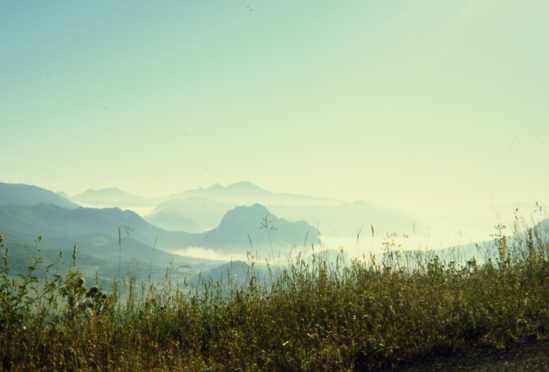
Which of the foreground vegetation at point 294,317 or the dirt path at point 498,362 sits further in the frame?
the foreground vegetation at point 294,317

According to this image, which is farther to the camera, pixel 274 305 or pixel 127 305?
pixel 127 305

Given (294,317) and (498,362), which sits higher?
(294,317)

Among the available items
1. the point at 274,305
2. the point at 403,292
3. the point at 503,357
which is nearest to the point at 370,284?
the point at 403,292

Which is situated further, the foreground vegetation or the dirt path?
the foreground vegetation

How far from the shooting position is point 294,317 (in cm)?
803

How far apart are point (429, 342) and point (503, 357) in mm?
902

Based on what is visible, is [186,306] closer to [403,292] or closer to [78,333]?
[78,333]

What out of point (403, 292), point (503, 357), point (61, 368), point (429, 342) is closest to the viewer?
point (503, 357)

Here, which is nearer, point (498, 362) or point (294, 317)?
point (498, 362)

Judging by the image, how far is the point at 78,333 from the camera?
27.3 feet

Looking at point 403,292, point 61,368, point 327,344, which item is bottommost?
point 61,368

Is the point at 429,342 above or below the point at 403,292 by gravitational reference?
below

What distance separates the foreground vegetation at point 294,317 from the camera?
644 centimetres

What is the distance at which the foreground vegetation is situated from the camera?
644cm
